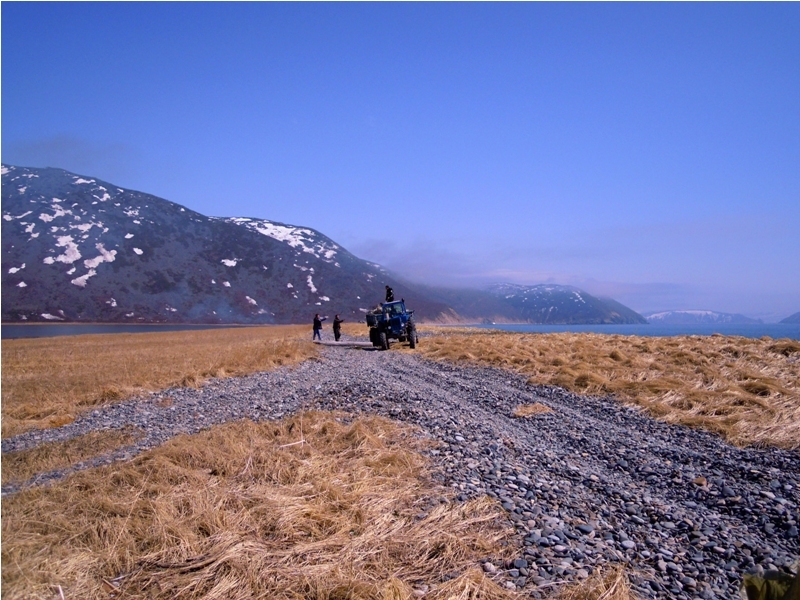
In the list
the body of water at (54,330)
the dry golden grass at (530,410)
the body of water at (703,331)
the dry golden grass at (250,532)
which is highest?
the dry golden grass at (250,532)

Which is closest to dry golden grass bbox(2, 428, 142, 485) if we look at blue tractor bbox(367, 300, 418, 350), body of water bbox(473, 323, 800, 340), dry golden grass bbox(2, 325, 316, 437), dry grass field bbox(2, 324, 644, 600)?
dry grass field bbox(2, 324, 644, 600)

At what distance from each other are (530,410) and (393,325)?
19789 millimetres

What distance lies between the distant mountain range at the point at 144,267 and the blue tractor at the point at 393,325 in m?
104

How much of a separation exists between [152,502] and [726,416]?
948 centimetres

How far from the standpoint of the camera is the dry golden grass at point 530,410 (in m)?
10.2

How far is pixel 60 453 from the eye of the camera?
8.71 meters

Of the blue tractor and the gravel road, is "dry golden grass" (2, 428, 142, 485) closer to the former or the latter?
the gravel road

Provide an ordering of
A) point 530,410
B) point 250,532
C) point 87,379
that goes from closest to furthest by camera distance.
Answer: point 250,532, point 530,410, point 87,379

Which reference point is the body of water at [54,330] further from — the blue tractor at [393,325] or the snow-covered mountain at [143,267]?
the blue tractor at [393,325]

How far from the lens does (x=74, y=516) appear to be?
513 centimetres

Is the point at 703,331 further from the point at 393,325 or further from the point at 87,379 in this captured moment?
the point at 87,379

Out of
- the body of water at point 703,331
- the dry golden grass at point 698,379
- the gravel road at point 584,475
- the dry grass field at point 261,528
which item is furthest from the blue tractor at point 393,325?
the dry grass field at point 261,528

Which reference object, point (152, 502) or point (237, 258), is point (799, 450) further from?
point (237, 258)

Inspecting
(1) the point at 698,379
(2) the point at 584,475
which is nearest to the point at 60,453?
(2) the point at 584,475
